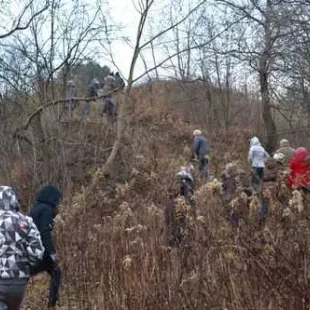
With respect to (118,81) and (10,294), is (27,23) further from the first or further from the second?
(10,294)

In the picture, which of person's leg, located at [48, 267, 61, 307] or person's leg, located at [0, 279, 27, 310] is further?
person's leg, located at [48, 267, 61, 307]

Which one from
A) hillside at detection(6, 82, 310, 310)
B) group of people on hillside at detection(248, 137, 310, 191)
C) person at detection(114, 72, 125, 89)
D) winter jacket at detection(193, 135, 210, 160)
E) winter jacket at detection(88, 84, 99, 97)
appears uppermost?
person at detection(114, 72, 125, 89)

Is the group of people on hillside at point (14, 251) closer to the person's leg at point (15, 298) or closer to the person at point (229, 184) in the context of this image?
the person's leg at point (15, 298)

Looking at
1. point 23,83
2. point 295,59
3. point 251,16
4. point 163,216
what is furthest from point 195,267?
point 251,16

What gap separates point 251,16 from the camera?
20.4m

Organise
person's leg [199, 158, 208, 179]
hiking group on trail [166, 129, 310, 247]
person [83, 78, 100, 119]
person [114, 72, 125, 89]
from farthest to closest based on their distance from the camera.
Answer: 1. person [114, 72, 125, 89]
2. person [83, 78, 100, 119]
3. person's leg [199, 158, 208, 179]
4. hiking group on trail [166, 129, 310, 247]

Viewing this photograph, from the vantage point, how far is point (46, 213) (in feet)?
28.0

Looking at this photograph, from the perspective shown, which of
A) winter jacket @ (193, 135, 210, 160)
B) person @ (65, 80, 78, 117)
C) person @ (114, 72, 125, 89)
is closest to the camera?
person @ (65, 80, 78, 117)

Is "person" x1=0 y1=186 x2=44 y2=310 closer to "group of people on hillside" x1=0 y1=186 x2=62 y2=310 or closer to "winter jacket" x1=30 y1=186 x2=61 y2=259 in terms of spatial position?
"group of people on hillside" x1=0 y1=186 x2=62 y2=310

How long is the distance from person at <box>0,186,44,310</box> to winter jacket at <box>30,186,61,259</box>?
169 cm

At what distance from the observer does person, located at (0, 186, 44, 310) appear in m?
6.55

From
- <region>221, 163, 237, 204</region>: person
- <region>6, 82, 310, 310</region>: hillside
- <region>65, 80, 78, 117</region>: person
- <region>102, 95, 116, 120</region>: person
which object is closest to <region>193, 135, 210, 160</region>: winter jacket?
<region>102, 95, 116, 120</region>: person

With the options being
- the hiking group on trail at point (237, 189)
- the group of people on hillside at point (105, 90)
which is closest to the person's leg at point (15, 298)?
the hiking group on trail at point (237, 189)

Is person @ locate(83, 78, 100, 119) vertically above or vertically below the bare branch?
below
